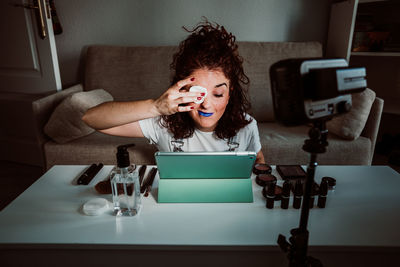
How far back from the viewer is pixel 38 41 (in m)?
2.15

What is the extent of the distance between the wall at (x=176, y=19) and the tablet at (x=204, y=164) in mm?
1967

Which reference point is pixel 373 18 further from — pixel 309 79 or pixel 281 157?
pixel 309 79

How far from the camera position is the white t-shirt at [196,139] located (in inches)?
46.4

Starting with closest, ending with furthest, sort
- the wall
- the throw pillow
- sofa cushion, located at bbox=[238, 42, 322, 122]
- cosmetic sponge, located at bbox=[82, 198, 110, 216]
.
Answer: cosmetic sponge, located at bbox=[82, 198, 110, 216] < the throw pillow < sofa cushion, located at bbox=[238, 42, 322, 122] < the wall

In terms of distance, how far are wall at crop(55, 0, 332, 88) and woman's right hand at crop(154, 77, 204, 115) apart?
1817mm

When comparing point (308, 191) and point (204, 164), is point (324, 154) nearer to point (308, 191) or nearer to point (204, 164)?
point (204, 164)

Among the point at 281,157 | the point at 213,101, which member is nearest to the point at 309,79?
the point at 213,101

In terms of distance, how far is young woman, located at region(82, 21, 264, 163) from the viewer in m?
0.88

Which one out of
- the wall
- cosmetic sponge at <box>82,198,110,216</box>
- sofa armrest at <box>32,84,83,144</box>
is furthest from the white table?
the wall

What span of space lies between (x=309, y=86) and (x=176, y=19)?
2.27m

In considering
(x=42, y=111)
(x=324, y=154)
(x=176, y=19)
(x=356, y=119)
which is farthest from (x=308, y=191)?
(x=176, y=19)

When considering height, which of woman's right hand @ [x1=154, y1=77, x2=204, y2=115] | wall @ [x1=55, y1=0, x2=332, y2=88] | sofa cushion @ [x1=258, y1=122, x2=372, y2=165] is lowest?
sofa cushion @ [x1=258, y1=122, x2=372, y2=165]

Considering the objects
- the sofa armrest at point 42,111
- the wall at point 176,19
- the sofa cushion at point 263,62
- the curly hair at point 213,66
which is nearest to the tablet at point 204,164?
the curly hair at point 213,66

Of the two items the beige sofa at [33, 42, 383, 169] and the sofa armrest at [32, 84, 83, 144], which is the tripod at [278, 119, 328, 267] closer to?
the beige sofa at [33, 42, 383, 169]
